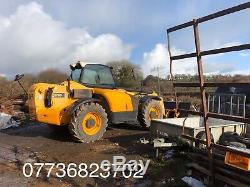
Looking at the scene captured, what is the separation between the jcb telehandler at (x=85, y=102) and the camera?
9.12m

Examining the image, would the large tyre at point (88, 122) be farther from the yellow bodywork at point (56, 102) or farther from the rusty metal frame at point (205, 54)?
the rusty metal frame at point (205, 54)

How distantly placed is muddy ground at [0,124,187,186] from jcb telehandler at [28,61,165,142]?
0.52 metres

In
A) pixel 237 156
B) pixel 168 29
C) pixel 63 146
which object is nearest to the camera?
pixel 237 156

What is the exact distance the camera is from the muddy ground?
589 centimetres

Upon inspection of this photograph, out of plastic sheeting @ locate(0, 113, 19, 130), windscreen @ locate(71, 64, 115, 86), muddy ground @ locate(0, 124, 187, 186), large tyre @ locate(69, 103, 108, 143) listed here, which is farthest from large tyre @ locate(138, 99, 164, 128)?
plastic sheeting @ locate(0, 113, 19, 130)

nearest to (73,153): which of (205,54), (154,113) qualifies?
(154,113)

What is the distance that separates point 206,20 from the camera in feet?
14.2

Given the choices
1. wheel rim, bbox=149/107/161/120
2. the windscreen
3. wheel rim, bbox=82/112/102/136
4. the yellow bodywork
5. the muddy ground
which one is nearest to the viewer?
the muddy ground

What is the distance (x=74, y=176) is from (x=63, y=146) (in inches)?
111

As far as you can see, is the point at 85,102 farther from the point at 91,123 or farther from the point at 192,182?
the point at 192,182

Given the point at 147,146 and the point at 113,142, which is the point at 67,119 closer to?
the point at 113,142

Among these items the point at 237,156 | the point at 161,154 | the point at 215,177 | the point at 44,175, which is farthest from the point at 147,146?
the point at 237,156

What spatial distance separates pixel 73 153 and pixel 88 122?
4.85 ft

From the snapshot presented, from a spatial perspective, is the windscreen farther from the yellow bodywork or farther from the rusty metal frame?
the rusty metal frame
